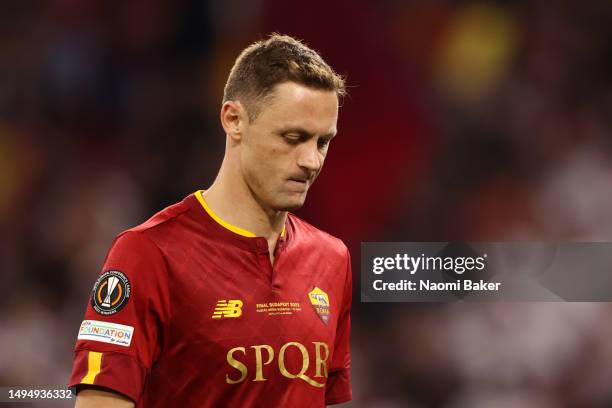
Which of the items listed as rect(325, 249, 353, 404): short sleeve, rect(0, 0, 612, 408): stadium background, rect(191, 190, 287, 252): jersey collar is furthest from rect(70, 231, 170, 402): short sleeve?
rect(0, 0, 612, 408): stadium background

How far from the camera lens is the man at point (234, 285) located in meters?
1.55

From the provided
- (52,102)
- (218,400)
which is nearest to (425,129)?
(52,102)


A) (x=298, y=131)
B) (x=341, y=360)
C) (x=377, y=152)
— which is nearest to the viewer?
(x=298, y=131)

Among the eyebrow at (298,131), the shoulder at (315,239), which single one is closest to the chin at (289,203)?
the eyebrow at (298,131)

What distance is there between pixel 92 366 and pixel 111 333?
6 centimetres

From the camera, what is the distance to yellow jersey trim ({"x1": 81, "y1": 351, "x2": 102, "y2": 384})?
149 cm

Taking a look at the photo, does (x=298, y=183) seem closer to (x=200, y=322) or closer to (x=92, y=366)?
(x=200, y=322)

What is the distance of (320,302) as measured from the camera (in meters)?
1.81

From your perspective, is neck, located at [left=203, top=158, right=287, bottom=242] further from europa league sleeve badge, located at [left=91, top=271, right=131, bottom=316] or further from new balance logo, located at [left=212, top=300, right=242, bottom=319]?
europa league sleeve badge, located at [left=91, top=271, right=131, bottom=316]

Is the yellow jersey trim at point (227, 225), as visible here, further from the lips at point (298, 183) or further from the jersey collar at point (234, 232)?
the lips at point (298, 183)

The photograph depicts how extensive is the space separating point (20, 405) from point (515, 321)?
5.40 ft

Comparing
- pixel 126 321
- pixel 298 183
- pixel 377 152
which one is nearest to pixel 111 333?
pixel 126 321

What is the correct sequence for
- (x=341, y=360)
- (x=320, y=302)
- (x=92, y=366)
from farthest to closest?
1. (x=341, y=360)
2. (x=320, y=302)
3. (x=92, y=366)

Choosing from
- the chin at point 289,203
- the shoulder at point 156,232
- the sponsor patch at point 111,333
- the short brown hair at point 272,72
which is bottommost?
the sponsor patch at point 111,333
